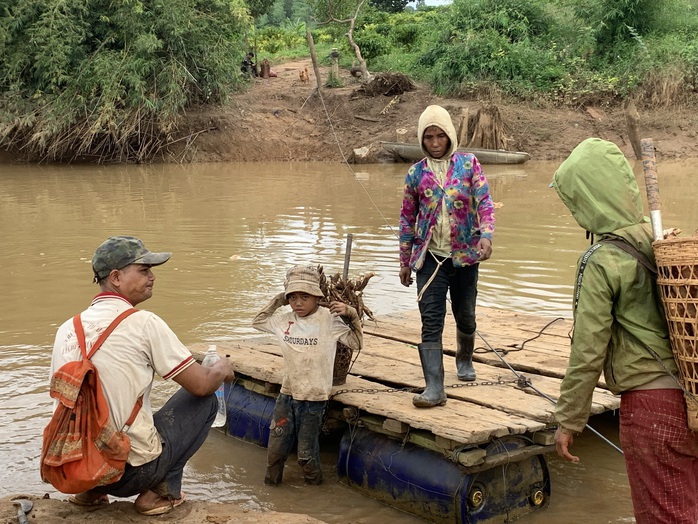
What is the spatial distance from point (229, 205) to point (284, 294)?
10.6m

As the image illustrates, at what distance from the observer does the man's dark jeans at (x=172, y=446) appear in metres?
3.56

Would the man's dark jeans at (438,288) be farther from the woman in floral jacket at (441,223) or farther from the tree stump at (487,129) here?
the tree stump at (487,129)

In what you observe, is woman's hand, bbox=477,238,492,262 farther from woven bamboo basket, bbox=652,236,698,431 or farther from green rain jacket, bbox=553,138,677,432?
woven bamboo basket, bbox=652,236,698,431

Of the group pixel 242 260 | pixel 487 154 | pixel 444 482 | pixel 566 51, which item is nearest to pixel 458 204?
pixel 444 482

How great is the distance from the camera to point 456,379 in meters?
4.99

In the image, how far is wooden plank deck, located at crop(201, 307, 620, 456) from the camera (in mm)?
4129

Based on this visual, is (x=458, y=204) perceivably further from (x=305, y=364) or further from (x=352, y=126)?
(x=352, y=126)

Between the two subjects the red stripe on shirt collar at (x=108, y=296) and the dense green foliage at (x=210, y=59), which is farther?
the dense green foliage at (x=210, y=59)

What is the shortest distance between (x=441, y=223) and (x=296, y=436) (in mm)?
1440

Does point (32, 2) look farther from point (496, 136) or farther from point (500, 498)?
point (500, 498)

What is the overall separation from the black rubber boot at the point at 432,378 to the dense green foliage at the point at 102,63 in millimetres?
17684

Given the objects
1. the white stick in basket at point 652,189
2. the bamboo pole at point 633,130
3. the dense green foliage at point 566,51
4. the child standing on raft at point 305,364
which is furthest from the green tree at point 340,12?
the white stick in basket at point 652,189

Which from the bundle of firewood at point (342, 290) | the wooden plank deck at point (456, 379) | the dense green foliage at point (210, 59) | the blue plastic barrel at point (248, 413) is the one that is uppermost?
the dense green foliage at point (210, 59)

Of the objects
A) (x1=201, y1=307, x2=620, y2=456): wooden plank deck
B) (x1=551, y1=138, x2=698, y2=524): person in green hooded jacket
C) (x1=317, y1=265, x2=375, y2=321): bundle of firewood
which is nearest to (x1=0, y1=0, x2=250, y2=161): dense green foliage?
(x1=201, y1=307, x2=620, y2=456): wooden plank deck
